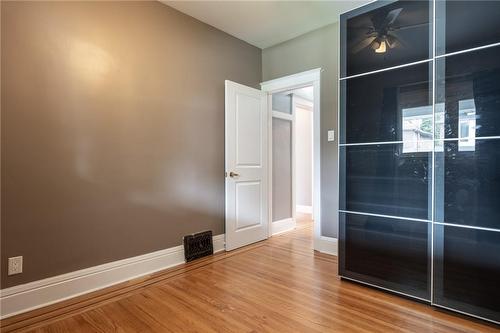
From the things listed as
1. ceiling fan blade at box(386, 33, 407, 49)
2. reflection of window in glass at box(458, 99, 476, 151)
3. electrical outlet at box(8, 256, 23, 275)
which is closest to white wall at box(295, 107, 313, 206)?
ceiling fan blade at box(386, 33, 407, 49)

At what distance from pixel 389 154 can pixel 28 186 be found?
2.81 m

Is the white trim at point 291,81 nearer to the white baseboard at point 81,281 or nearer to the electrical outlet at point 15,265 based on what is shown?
the white baseboard at point 81,281

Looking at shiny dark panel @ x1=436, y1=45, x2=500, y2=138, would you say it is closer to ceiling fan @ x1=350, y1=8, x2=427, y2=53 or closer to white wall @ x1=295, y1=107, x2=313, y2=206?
ceiling fan @ x1=350, y1=8, x2=427, y2=53

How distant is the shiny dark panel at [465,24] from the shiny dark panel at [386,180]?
0.77m

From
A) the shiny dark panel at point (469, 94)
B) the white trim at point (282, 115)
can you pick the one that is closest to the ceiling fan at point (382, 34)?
the shiny dark panel at point (469, 94)

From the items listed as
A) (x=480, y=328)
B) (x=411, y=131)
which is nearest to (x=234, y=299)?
(x=480, y=328)

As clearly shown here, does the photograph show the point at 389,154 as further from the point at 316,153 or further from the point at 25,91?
the point at 25,91

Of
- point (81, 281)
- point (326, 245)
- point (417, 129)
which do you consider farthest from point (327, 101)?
point (81, 281)

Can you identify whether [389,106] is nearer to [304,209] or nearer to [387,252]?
[387,252]

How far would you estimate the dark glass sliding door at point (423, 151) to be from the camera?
1.79m

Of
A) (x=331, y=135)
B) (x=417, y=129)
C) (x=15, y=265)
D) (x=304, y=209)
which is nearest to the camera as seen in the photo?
(x=15, y=265)

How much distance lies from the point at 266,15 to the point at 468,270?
117 inches

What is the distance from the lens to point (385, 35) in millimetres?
2219

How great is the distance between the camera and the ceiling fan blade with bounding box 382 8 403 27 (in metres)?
2.14
